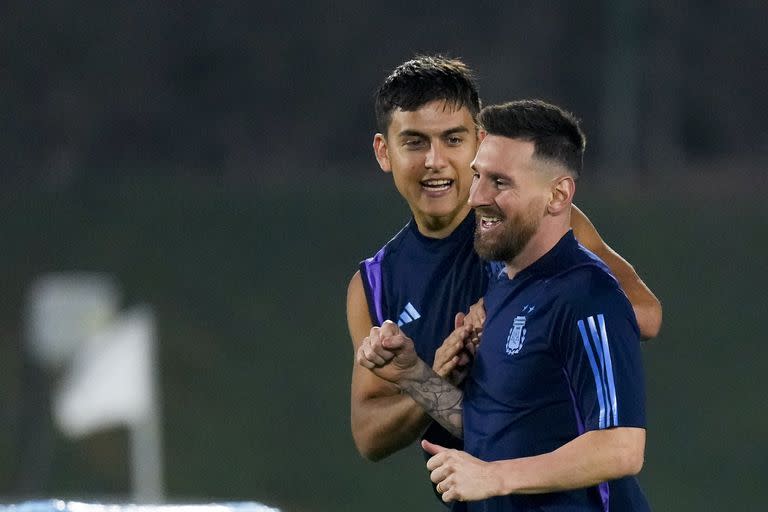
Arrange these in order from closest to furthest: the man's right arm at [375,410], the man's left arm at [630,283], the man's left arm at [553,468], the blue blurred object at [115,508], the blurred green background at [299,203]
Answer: the man's left arm at [553,468] < the man's left arm at [630,283] < the man's right arm at [375,410] < the blue blurred object at [115,508] < the blurred green background at [299,203]

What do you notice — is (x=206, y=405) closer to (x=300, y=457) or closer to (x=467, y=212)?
(x=300, y=457)

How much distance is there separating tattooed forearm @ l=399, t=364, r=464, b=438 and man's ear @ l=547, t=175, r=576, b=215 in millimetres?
441

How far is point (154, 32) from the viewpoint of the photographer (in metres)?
9.41

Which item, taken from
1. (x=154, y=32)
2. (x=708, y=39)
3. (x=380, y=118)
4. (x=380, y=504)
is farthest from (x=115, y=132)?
Result: (x=380, y=118)

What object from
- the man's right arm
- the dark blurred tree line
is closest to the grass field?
the dark blurred tree line

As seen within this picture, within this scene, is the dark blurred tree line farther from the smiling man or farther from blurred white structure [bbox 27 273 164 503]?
the smiling man

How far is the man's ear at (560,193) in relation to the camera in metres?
3.18

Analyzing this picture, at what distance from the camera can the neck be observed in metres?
3.72

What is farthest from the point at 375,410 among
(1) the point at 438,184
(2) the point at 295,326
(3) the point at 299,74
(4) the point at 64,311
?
(3) the point at 299,74

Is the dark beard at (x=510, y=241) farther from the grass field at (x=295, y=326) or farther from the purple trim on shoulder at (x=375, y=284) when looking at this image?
the grass field at (x=295, y=326)

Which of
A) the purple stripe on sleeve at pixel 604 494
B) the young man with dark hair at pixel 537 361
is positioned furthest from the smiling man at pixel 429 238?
the purple stripe on sleeve at pixel 604 494

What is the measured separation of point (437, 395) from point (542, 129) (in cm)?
61

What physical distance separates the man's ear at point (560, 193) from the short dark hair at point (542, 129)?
3cm

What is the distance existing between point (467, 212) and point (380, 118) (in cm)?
32
